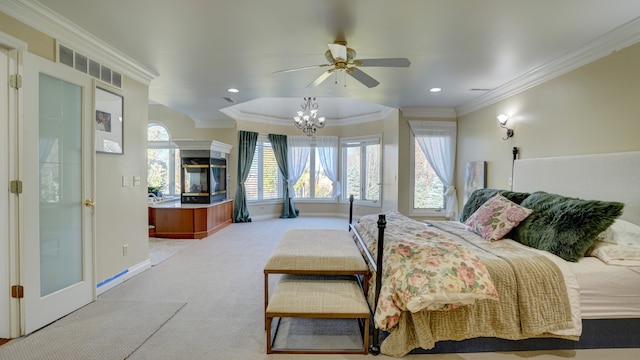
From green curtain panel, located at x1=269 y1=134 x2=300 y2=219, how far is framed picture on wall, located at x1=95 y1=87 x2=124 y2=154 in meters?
4.61

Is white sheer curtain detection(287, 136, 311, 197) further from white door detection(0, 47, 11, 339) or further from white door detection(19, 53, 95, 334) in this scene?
white door detection(0, 47, 11, 339)

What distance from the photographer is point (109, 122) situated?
3230 mm

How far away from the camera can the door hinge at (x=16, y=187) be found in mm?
2270

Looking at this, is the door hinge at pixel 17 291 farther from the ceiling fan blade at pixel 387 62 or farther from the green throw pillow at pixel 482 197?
the green throw pillow at pixel 482 197

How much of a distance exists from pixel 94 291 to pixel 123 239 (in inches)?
26.7

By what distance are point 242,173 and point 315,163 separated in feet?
6.81

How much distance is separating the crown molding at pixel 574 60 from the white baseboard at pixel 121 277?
18.5 feet

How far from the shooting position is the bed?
1.95m

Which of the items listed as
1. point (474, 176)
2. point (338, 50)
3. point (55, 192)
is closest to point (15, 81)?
point (55, 192)

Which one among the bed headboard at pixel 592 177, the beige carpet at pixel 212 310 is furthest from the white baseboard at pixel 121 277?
the bed headboard at pixel 592 177

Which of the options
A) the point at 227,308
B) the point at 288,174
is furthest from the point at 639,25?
the point at 288,174

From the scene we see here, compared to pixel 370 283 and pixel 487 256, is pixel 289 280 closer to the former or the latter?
pixel 370 283

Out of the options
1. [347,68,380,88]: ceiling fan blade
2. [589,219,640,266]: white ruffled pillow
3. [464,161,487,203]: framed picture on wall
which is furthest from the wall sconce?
[347,68,380,88]: ceiling fan blade

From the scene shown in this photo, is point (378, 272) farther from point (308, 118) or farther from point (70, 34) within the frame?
point (308, 118)
